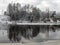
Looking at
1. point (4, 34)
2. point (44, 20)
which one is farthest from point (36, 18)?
point (4, 34)

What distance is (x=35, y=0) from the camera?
2498mm

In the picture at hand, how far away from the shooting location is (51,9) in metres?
2.50

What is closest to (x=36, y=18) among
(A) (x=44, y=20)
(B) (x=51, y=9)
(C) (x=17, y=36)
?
(A) (x=44, y=20)

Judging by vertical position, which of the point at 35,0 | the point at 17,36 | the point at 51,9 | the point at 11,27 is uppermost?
the point at 35,0

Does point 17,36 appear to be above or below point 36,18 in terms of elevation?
below

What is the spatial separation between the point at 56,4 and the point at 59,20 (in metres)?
0.32

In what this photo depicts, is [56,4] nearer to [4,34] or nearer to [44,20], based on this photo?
[44,20]

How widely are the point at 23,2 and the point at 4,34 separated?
73cm

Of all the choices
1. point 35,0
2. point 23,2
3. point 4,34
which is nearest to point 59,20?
point 35,0

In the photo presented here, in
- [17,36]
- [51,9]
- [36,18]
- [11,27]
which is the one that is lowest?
[17,36]

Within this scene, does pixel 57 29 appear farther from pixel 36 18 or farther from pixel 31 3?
pixel 31 3

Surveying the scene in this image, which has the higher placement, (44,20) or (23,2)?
(23,2)

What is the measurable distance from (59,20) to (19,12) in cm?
81

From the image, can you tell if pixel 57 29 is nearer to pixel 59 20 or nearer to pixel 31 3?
pixel 59 20
